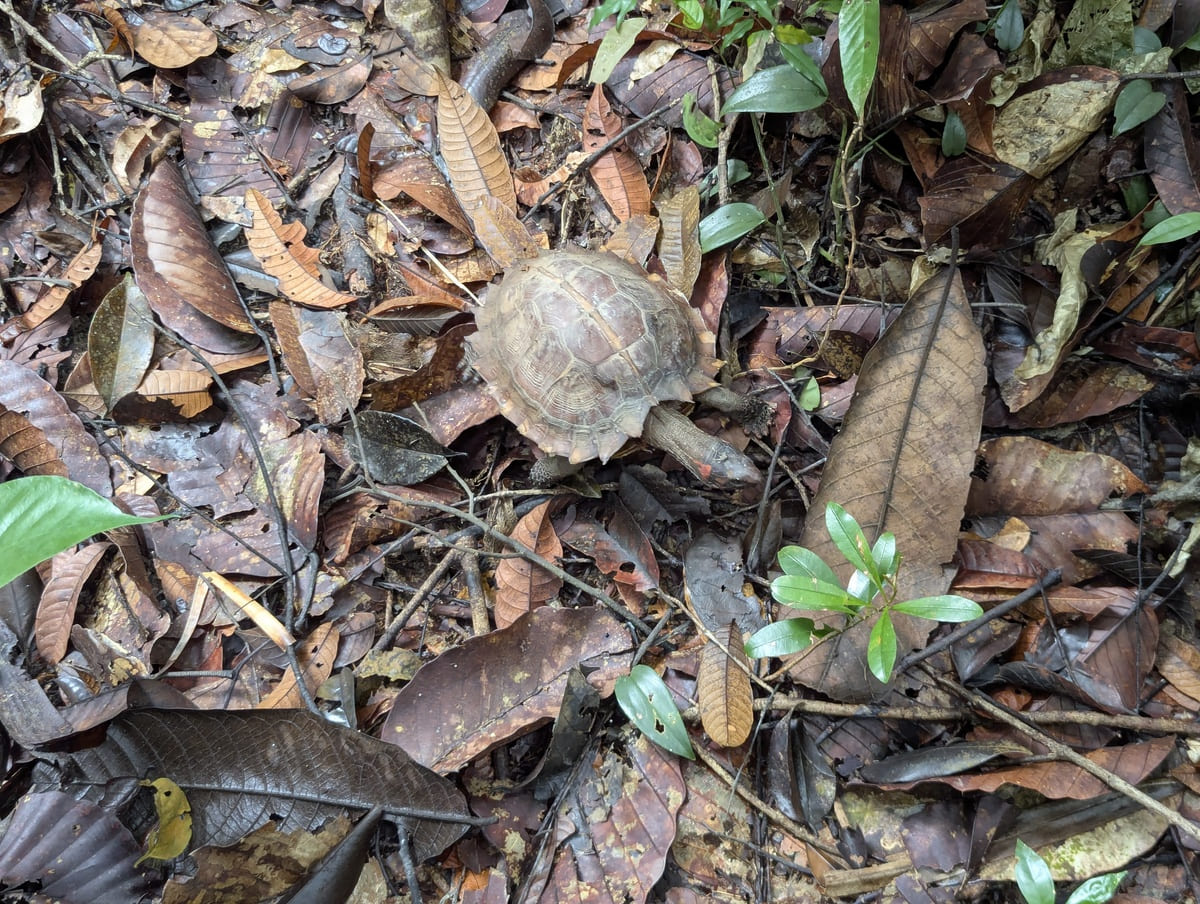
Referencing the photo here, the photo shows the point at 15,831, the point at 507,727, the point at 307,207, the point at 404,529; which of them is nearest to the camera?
the point at 15,831

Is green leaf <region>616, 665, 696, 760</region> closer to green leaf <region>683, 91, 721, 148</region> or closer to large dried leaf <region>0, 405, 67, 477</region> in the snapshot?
green leaf <region>683, 91, 721, 148</region>

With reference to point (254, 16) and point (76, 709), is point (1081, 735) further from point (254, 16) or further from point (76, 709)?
point (254, 16)

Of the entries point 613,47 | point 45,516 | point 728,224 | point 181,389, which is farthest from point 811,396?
point 181,389

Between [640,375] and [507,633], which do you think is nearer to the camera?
[507,633]

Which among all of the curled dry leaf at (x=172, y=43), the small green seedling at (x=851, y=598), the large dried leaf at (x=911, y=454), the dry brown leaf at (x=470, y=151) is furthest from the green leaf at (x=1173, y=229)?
the curled dry leaf at (x=172, y=43)

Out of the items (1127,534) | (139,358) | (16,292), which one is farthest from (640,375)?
(16,292)

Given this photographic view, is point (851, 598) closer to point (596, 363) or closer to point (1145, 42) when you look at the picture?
point (596, 363)
